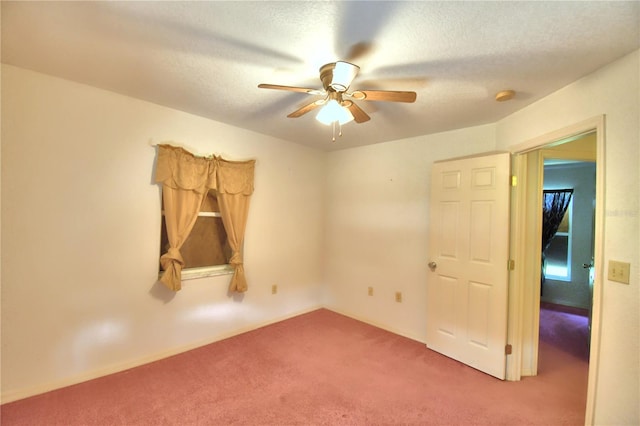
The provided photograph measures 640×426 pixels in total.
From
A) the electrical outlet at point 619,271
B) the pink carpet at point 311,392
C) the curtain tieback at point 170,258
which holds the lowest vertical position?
the pink carpet at point 311,392

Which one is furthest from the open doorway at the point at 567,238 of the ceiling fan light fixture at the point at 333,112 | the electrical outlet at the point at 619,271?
the ceiling fan light fixture at the point at 333,112

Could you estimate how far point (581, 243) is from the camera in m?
4.52

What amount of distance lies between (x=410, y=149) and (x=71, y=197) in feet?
11.0

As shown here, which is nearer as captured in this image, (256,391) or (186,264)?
(256,391)

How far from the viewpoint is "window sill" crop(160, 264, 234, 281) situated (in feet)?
9.30

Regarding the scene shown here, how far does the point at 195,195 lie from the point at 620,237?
10.4 feet

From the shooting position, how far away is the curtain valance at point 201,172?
2.57 m

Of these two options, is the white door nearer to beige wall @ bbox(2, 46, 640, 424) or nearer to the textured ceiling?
beige wall @ bbox(2, 46, 640, 424)

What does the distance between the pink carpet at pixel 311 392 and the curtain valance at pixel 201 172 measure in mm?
1669

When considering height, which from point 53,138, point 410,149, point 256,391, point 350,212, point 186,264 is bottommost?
point 256,391

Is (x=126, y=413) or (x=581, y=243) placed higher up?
(x=581, y=243)

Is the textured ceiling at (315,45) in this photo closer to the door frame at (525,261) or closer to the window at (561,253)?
the door frame at (525,261)

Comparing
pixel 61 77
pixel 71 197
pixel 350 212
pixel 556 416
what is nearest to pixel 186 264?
pixel 71 197

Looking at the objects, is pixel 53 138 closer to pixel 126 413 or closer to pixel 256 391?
pixel 126 413
